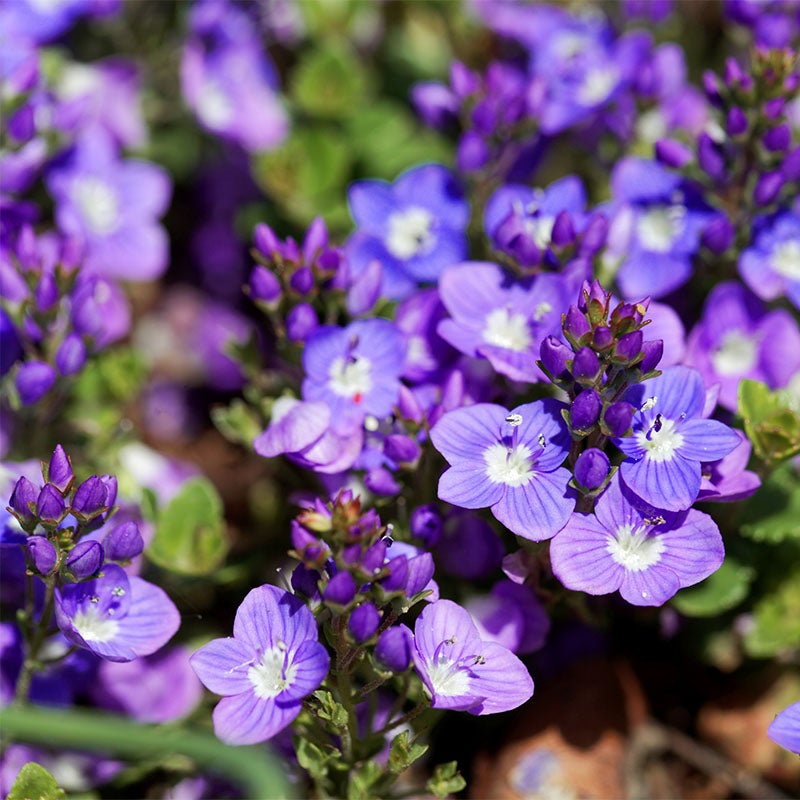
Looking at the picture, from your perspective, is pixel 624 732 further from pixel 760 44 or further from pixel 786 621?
pixel 760 44

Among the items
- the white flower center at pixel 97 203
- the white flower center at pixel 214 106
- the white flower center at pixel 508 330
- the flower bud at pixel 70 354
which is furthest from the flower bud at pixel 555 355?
the white flower center at pixel 214 106

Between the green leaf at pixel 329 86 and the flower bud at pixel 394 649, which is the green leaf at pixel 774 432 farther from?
the green leaf at pixel 329 86

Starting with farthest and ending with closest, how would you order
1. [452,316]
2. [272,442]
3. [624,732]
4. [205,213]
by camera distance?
[205,213]
[624,732]
[452,316]
[272,442]

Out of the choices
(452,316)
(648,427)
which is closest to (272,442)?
(452,316)

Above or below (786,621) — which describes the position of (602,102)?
above

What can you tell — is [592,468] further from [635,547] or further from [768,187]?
[768,187]

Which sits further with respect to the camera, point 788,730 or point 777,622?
point 777,622

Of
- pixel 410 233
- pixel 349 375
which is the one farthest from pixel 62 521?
pixel 410 233
